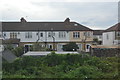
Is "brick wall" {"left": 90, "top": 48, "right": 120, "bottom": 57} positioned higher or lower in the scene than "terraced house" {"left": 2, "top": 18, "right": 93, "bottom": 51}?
lower

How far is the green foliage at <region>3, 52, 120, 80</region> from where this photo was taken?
8125 mm

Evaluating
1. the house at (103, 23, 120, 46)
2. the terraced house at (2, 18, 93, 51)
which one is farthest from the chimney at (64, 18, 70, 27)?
the house at (103, 23, 120, 46)

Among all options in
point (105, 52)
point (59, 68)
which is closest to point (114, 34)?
point (105, 52)

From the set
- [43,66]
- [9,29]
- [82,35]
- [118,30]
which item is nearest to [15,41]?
[9,29]

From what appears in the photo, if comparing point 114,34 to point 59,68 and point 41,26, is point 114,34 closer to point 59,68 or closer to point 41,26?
point 41,26

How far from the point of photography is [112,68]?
9.46 meters

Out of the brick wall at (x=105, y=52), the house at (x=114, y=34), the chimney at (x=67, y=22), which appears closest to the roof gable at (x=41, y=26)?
the chimney at (x=67, y=22)

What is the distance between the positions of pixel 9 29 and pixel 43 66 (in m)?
24.9

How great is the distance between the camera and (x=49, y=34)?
33312 mm

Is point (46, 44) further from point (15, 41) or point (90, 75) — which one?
point (90, 75)

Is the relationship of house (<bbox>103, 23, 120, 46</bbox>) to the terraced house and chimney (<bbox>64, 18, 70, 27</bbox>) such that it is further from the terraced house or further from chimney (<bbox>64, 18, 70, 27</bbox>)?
chimney (<bbox>64, 18, 70, 27</bbox>)

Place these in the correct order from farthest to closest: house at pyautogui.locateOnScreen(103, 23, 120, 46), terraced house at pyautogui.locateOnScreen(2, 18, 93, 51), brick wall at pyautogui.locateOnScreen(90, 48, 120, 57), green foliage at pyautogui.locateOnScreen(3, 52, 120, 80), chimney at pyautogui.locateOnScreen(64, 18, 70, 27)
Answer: chimney at pyautogui.locateOnScreen(64, 18, 70, 27) < terraced house at pyautogui.locateOnScreen(2, 18, 93, 51) < house at pyautogui.locateOnScreen(103, 23, 120, 46) < brick wall at pyautogui.locateOnScreen(90, 48, 120, 57) < green foliage at pyautogui.locateOnScreen(3, 52, 120, 80)

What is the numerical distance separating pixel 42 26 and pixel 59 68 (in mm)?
25522

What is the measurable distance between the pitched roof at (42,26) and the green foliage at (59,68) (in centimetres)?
2290
